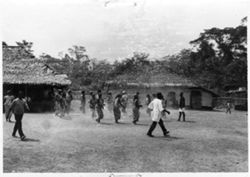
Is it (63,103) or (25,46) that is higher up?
(25,46)

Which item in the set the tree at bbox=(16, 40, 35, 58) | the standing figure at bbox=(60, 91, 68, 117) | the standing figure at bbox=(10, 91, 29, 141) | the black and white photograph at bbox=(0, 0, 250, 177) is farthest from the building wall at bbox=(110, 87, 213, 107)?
the standing figure at bbox=(10, 91, 29, 141)

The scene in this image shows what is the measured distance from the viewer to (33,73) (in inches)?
705

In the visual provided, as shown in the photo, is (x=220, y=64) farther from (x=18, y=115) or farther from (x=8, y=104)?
(x=18, y=115)

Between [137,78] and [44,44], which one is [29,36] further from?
[137,78]

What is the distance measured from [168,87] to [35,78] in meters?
8.97

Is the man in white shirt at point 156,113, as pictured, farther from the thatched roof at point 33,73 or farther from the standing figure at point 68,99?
the thatched roof at point 33,73

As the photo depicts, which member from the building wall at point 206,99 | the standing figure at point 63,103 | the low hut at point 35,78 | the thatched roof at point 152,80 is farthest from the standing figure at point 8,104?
the building wall at point 206,99

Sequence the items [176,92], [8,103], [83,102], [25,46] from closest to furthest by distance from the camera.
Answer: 1. [8,103]
2. [25,46]
3. [83,102]
4. [176,92]

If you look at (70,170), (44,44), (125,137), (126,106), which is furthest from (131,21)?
(126,106)

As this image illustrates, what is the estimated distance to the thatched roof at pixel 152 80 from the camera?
67.8 ft

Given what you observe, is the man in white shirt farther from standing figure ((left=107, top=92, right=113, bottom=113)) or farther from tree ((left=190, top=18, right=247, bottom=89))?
tree ((left=190, top=18, right=247, bottom=89))

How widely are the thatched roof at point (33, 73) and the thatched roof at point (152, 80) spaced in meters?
2.98

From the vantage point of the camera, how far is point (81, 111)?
14.9m

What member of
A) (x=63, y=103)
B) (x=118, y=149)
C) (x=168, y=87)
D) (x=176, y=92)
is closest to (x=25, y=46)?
(x=63, y=103)
